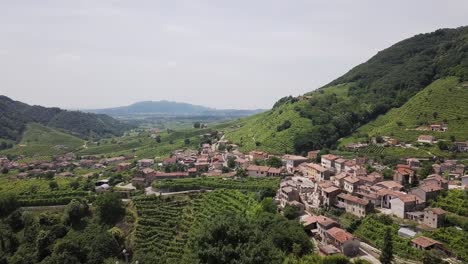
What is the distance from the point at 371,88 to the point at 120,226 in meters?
92.9

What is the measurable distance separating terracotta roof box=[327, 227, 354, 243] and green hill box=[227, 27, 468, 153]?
43468mm

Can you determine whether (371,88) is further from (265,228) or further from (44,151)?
(44,151)

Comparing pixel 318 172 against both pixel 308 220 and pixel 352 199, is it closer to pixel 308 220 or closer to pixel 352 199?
pixel 352 199

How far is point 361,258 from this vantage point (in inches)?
1417

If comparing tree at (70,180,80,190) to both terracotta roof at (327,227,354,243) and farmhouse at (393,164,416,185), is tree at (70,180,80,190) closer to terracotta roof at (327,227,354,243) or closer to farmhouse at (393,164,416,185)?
terracotta roof at (327,227,354,243)

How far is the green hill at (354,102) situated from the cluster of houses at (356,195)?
2590cm

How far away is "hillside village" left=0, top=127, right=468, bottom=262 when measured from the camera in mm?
39094

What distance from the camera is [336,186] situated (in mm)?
51719

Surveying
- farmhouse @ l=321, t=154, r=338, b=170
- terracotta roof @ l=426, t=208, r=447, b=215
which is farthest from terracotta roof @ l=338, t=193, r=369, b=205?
farmhouse @ l=321, t=154, r=338, b=170

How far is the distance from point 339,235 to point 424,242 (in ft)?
26.4

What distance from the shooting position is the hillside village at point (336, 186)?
1539 inches

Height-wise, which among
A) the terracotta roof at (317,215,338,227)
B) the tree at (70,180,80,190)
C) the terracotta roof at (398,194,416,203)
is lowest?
the terracotta roof at (317,215,338,227)

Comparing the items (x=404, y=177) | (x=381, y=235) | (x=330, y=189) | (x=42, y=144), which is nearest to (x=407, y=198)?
(x=381, y=235)

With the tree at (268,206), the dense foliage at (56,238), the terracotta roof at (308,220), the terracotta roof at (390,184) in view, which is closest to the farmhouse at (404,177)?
the terracotta roof at (390,184)
